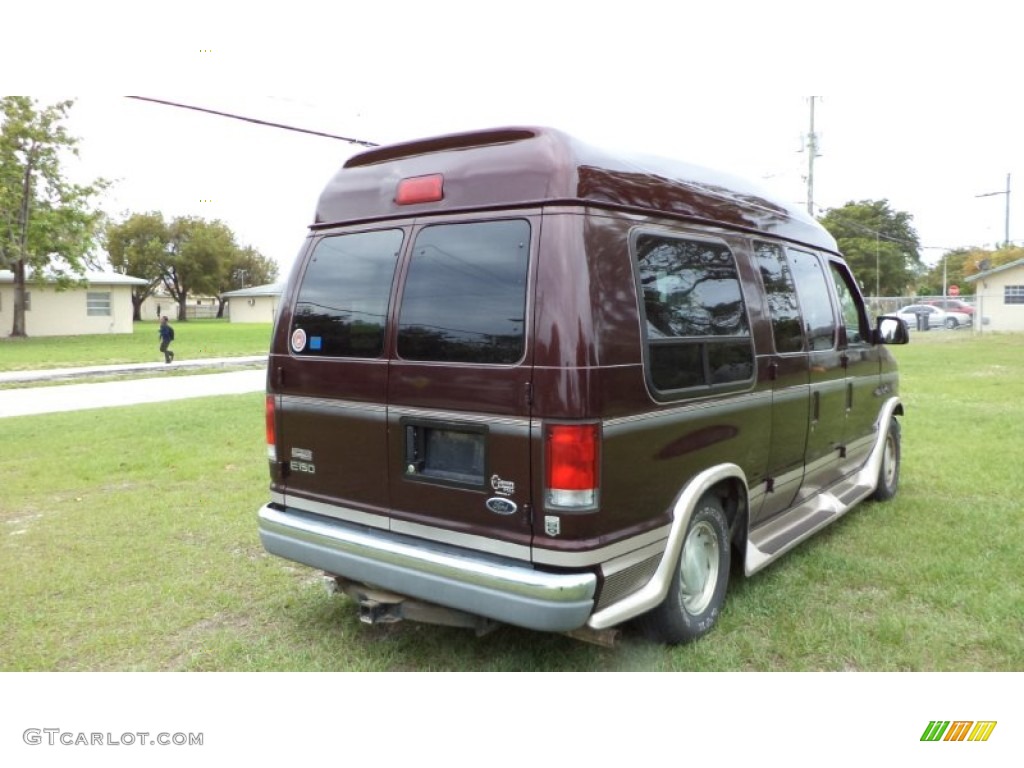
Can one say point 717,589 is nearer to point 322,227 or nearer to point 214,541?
point 322,227

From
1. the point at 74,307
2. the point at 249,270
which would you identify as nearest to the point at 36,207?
the point at 74,307

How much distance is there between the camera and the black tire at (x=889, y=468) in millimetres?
6234

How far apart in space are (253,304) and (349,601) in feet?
214

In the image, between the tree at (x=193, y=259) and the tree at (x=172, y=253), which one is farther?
the tree at (x=193, y=259)

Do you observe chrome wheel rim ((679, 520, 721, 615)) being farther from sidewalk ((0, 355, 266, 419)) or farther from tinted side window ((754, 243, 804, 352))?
sidewalk ((0, 355, 266, 419))

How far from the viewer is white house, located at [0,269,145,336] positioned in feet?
119

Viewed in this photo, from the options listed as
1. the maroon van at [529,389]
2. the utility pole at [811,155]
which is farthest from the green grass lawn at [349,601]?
the utility pole at [811,155]

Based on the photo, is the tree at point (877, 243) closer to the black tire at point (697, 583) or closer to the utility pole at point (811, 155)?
the utility pole at point (811, 155)

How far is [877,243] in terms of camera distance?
57469 millimetres

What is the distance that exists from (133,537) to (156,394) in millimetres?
9426

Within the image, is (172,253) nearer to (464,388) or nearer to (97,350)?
(97,350)

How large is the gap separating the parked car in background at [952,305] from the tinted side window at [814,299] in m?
40.1

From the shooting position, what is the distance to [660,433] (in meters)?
3.48
